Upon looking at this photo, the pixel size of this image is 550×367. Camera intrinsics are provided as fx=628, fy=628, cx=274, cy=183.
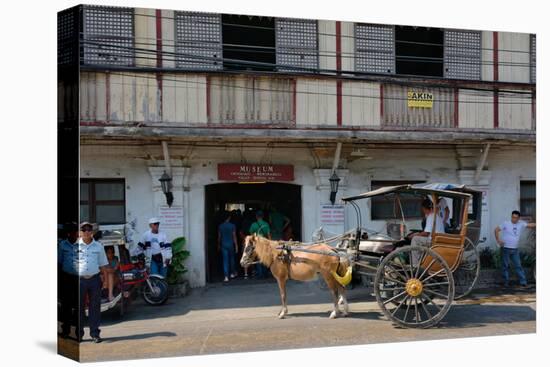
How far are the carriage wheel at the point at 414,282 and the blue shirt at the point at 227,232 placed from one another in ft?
6.84

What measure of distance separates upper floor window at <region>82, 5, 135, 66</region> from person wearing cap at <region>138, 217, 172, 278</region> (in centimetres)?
210

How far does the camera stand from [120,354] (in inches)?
287

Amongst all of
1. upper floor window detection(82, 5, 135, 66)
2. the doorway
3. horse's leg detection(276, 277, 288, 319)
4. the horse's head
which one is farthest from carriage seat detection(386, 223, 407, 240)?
upper floor window detection(82, 5, 135, 66)

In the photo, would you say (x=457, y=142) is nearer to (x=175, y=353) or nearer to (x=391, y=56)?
(x=391, y=56)

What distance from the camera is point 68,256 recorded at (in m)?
7.41

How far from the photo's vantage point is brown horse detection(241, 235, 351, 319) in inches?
335

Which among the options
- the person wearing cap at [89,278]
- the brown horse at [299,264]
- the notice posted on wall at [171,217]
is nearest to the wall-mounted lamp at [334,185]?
the brown horse at [299,264]

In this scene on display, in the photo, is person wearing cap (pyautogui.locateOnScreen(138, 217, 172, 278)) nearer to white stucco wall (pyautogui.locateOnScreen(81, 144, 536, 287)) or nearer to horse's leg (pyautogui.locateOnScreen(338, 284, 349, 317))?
white stucco wall (pyautogui.locateOnScreen(81, 144, 536, 287))

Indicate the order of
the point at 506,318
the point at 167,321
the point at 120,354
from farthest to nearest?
the point at 506,318, the point at 167,321, the point at 120,354

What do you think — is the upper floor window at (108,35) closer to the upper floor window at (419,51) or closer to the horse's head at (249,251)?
the horse's head at (249,251)

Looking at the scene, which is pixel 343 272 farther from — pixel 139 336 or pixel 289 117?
pixel 139 336

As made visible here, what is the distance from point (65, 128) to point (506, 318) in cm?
657

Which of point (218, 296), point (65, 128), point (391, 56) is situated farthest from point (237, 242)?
point (391, 56)

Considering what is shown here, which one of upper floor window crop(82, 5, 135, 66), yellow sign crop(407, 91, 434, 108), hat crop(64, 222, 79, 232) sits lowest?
hat crop(64, 222, 79, 232)
